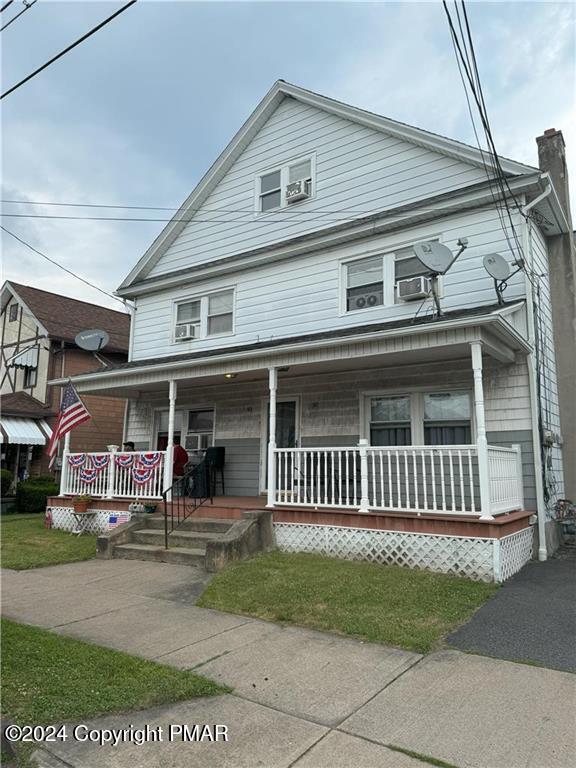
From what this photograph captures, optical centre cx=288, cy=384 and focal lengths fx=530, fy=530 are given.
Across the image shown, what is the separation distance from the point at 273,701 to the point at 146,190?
45.5ft

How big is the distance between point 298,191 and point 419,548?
838 centimetres

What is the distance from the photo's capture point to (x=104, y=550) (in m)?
9.14

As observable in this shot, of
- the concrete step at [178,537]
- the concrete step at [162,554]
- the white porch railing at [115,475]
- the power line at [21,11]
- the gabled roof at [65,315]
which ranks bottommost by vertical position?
the concrete step at [162,554]

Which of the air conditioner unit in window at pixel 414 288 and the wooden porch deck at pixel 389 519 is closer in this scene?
the wooden porch deck at pixel 389 519

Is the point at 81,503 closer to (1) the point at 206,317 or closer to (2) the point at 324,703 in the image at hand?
(1) the point at 206,317

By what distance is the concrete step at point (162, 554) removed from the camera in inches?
323

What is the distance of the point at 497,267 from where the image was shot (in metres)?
8.30

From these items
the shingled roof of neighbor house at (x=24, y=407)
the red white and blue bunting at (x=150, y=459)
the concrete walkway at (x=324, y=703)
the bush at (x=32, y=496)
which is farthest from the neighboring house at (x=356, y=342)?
the shingled roof of neighbor house at (x=24, y=407)

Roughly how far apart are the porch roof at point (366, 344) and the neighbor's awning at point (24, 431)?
8.11 meters

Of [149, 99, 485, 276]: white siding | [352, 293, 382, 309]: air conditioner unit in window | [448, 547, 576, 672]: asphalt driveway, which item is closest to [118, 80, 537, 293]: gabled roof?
[149, 99, 485, 276]: white siding

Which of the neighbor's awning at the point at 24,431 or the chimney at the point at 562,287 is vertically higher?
the chimney at the point at 562,287

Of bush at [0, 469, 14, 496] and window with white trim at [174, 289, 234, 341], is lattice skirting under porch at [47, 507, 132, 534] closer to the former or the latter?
window with white trim at [174, 289, 234, 341]

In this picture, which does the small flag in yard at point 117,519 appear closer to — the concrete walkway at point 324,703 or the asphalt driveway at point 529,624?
the concrete walkway at point 324,703

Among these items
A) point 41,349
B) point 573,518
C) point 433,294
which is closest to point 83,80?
point 433,294
